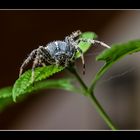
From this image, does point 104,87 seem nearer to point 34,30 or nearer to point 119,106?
point 119,106

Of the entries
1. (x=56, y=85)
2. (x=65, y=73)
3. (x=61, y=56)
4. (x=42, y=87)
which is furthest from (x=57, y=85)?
(x=65, y=73)

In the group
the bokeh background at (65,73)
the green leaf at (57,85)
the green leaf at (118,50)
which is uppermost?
the green leaf at (118,50)

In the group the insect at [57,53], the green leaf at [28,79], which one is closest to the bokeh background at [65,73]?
the insect at [57,53]

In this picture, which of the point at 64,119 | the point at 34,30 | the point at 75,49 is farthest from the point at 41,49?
the point at 64,119

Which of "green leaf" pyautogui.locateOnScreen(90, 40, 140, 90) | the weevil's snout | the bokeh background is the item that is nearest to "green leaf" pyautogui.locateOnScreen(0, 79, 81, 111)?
the weevil's snout

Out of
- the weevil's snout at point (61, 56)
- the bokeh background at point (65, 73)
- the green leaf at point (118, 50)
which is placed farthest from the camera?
the bokeh background at point (65, 73)

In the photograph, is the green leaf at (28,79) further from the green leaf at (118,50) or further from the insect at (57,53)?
the green leaf at (118,50)

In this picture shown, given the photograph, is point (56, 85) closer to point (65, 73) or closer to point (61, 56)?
point (61, 56)

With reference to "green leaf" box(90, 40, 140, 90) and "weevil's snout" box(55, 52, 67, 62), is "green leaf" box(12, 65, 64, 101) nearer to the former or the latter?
"weevil's snout" box(55, 52, 67, 62)
